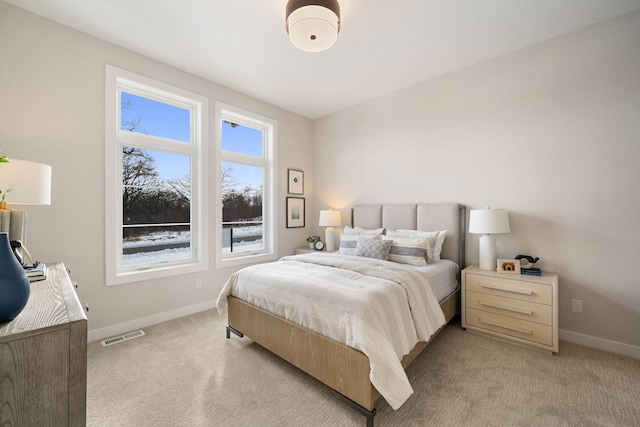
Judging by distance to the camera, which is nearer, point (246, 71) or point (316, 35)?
point (316, 35)

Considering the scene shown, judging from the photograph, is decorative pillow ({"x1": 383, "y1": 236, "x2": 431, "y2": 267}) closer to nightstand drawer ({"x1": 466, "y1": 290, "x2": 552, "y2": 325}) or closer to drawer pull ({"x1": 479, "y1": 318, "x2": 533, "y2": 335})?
nightstand drawer ({"x1": 466, "y1": 290, "x2": 552, "y2": 325})

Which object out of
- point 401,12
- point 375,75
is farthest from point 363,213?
point 401,12

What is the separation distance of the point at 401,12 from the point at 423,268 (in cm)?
230

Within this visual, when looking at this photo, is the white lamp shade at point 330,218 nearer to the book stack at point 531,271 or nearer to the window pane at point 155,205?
the window pane at point 155,205

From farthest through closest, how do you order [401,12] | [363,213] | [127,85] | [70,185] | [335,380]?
[363,213] → [127,85] → [70,185] → [401,12] → [335,380]

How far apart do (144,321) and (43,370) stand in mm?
2315

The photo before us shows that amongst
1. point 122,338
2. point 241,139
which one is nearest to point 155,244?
point 122,338

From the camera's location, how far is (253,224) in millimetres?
4074

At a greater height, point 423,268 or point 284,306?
point 423,268

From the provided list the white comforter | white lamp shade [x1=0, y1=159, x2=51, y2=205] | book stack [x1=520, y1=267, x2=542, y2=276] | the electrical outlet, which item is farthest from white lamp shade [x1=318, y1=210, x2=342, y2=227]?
white lamp shade [x1=0, y1=159, x2=51, y2=205]

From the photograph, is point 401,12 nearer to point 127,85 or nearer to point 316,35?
point 316,35

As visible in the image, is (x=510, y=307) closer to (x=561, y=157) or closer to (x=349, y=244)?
(x=561, y=157)

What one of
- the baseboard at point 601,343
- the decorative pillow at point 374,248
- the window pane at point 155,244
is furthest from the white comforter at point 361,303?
the baseboard at point 601,343

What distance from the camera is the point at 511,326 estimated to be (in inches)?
95.0
